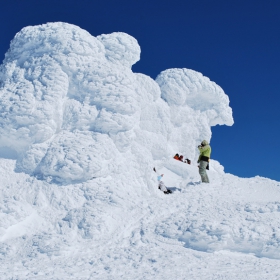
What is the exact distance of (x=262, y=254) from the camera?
5.92 meters

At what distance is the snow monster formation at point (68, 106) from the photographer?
29.9 feet

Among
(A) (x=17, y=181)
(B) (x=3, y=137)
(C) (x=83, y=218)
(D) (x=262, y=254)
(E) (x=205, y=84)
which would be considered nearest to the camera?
(D) (x=262, y=254)

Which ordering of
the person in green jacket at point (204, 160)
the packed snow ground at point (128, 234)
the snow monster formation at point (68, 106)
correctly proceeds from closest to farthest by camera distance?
the packed snow ground at point (128, 234)
the snow monster formation at point (68, 106)
the person in green jacket at point (204, 160)

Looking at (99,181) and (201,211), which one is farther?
(99,181)

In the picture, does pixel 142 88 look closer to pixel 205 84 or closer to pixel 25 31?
pixel 205 84

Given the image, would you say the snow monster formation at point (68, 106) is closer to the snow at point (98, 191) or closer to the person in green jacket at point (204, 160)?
the snow at point (98, 191)

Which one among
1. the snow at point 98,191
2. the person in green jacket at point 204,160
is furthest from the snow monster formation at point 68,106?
the person in green jacket at point 204,160

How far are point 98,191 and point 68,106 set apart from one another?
10.1ft

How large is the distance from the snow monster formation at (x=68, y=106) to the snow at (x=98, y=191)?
31 mm

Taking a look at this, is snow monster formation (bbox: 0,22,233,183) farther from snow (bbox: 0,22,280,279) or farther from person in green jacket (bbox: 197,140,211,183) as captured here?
person in green jacket (bbox: 197,140,211,183)

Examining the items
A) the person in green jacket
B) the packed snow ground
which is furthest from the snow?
the person in green jacket

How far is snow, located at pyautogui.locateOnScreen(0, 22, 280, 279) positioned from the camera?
5.79 metres

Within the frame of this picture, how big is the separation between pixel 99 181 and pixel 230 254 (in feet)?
13.3

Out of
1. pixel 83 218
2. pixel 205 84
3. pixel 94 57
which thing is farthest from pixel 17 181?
pixel 205 84
